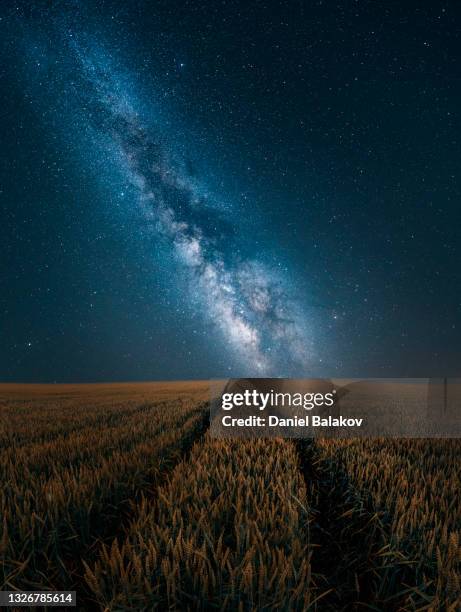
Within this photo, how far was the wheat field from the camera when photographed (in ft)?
6.48

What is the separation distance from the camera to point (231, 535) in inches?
100

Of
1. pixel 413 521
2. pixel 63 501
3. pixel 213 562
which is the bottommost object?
pixel 213 562

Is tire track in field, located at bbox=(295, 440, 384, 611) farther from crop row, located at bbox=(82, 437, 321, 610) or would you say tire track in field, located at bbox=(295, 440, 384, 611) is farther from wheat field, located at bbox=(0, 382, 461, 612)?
crop row, located at bbox=(82, 437, 321, 610)

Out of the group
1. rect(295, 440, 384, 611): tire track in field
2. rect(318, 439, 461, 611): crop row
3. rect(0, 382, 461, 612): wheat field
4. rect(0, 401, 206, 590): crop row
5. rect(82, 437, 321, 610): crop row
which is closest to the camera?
rect(82, 437, 321, 610): crop row

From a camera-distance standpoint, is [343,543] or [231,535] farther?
[343,543]

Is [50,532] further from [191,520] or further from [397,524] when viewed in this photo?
[397,524]

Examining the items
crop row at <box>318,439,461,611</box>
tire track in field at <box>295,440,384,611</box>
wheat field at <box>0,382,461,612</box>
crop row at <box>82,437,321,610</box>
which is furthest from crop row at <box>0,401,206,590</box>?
crop row at <box>318,439,461,611</box>

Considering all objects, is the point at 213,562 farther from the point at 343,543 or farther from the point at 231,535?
the point at 343,543

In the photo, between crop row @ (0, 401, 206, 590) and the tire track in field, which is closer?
crop row @ (0, 401, 206, 590)

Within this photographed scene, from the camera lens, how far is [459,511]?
3014mm

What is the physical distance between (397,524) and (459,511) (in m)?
0.70

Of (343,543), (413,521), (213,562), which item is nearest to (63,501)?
(213,562)

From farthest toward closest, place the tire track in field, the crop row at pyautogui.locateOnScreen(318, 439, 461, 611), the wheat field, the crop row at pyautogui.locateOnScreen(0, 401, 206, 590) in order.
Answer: the tire track in field
the crop row at pyautogui.locateOnScreen(0, 401, 206, 590)
the crop row at pyautogui.locateOnScreen(318, 439, 461, 611)
the wheat field

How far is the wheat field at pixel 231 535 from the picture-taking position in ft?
6.48
